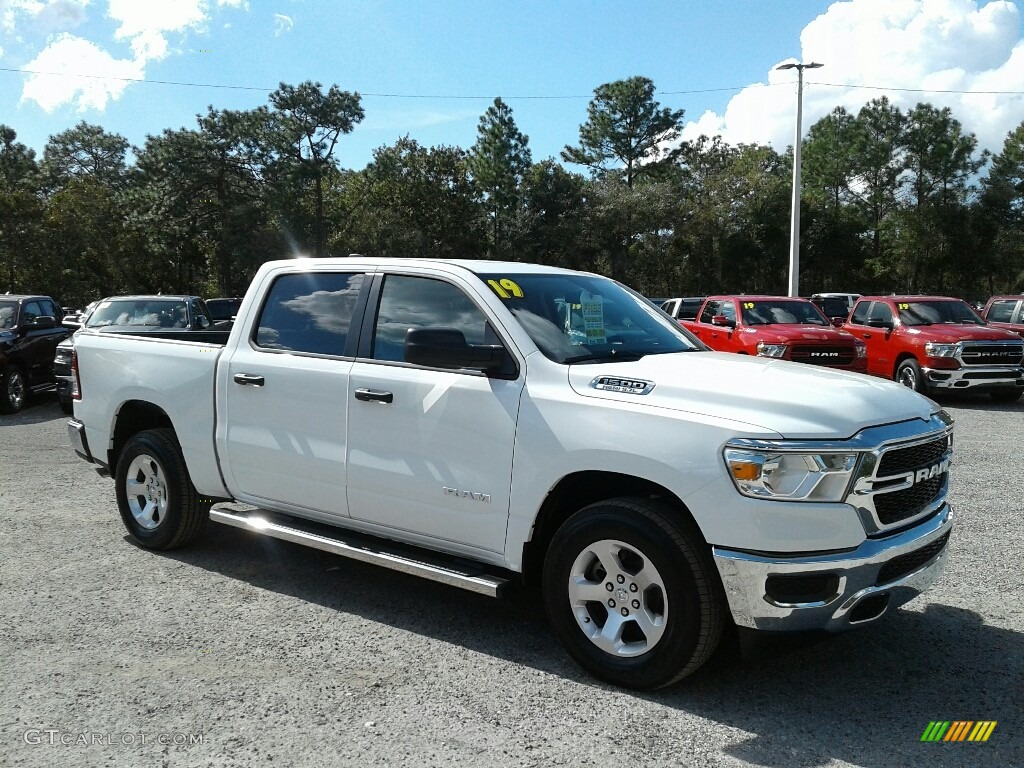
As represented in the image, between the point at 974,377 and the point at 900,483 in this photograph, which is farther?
the point at 974,377

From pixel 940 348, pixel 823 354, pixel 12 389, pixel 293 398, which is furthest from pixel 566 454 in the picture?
pixel 12 389

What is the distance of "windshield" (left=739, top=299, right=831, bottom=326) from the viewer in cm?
1539

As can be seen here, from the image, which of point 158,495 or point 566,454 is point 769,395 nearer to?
point 566,454

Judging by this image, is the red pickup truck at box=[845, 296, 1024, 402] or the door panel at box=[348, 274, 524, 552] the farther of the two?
the red pickup truck at box=[845, 296, 1024, 402]

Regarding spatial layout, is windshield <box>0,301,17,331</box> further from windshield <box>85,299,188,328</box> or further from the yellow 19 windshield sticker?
the yellow 19 windshield sticker

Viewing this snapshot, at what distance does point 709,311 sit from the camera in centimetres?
1678

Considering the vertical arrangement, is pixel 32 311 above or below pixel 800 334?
above

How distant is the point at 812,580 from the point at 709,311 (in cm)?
1386

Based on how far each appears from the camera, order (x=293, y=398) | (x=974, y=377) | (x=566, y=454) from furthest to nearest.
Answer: (x=974, y=377) < (x=293, y=398) < (x=566, y=454)

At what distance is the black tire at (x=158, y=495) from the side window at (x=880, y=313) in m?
13.6

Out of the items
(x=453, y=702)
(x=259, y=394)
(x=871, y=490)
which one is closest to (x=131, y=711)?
(x=453, y=702)

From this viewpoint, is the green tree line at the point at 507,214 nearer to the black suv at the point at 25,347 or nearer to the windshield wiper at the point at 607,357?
the black suv at the point at 25,347

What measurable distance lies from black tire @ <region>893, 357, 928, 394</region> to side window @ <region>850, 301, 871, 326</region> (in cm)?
154

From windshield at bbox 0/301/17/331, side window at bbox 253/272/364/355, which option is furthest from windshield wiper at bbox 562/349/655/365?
windshield at bbox 0/301/17/331
